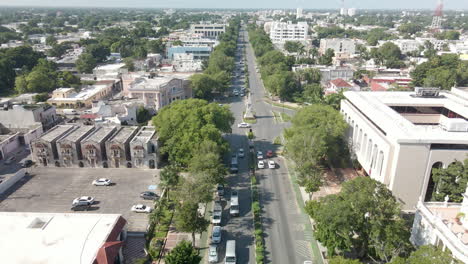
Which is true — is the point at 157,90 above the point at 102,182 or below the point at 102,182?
above

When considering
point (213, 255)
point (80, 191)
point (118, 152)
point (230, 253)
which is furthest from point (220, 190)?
point (80, 191)

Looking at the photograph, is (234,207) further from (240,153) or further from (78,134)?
(78,134)

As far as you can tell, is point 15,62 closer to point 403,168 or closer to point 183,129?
point 183,129

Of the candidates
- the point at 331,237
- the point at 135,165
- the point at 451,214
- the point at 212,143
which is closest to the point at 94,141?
the point at 135,165

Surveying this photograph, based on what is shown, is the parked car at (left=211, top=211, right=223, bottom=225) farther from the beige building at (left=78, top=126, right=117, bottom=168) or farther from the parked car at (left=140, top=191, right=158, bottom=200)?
the beige building at (left=78, top=126, right=117, bottom=168)

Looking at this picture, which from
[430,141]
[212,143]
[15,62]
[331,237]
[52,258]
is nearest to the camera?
[52,258]

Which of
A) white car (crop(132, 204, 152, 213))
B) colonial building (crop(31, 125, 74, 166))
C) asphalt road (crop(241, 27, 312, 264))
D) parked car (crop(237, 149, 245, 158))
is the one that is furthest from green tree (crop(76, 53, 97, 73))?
white car (crop(132, 204, 152, 213))
